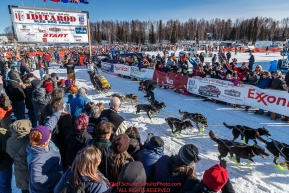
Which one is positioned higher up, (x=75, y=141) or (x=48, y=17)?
(x=48, y=17)

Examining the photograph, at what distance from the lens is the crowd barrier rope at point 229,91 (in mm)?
6535

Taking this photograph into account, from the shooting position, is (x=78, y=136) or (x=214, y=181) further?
(x=78, y=136)

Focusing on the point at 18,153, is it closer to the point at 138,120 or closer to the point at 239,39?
the point at 138,120

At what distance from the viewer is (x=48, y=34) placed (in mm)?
17109

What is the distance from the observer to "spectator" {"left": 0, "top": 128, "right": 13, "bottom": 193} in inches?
109

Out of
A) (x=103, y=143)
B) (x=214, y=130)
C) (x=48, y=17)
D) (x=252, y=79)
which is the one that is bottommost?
(x=214, y=130)

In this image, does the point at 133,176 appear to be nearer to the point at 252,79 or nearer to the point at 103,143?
the point at 103,143

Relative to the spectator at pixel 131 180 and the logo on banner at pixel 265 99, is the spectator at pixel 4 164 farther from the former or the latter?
the logo on banner at pixel 265 99

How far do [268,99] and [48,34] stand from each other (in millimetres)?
16975

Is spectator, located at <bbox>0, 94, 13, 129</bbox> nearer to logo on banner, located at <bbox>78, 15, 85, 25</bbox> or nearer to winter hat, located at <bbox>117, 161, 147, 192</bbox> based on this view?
winter hat, located at <bbox>117, 161, 147, 192</bbox>

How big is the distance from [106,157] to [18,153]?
113cm

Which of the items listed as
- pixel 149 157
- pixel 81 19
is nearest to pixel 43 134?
pixel 149 157

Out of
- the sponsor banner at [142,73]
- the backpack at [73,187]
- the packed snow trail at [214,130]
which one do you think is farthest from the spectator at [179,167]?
the sponsor banner at [142,73]

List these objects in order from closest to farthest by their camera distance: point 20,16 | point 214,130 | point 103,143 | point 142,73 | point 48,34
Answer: point 103,143 → point 214,130 → point 142,73 → point 20,16 → point 48,34
